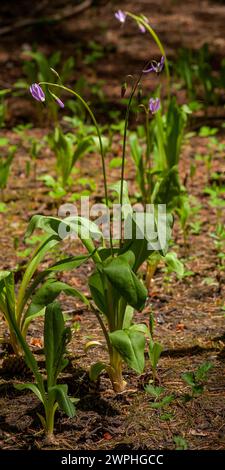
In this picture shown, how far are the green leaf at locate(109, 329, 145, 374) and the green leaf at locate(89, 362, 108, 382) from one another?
16 centimetres

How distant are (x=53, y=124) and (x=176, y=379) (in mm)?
2897

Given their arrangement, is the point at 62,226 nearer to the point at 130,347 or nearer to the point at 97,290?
the point at 97,290

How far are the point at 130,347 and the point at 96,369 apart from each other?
0.22 metres

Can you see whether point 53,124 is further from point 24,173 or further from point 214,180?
point 214,180

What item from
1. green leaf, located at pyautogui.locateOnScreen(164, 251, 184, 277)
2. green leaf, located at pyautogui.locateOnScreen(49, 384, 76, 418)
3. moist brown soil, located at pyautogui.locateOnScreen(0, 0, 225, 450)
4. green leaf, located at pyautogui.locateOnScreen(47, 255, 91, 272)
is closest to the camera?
green leaf, located at pyautogui.locateOnScreen(49, 384, 76, 418)

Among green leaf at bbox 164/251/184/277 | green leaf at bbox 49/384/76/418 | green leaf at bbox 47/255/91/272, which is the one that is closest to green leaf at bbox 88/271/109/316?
green leaf at bbox 47/255/91/272

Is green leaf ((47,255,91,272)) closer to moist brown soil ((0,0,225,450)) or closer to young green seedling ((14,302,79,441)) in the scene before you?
young green seedling ((14,302,79,441))

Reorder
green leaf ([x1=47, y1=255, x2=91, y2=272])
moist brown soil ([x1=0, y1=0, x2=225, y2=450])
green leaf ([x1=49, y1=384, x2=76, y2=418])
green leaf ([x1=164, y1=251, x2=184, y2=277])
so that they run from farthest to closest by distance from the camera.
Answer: green leaf ([x1=164, y1=251, x2=184, y2=277]), green leaf ([x1=47, y1=255, x2=91, y2=272]), moist brown soil ([x1=0, y1=0, x2=225, y2=450]), green leaf ([x1=49, y1=384, x2=76, y2=418])

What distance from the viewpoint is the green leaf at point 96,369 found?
2.46 m

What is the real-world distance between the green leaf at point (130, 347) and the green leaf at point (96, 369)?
159 mm

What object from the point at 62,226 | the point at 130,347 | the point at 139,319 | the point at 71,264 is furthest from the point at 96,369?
the point at 139,319

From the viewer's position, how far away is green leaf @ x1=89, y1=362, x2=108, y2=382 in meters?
2.46

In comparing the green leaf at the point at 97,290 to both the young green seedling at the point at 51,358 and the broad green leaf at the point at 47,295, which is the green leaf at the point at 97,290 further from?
the young green seedling at the point at 51,358

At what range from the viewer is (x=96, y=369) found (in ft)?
8.09
